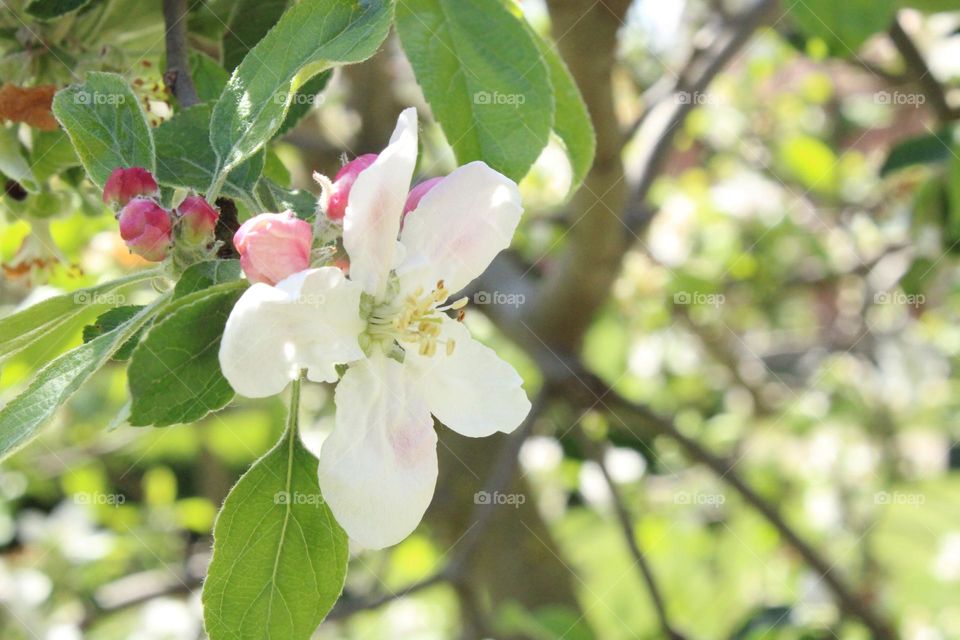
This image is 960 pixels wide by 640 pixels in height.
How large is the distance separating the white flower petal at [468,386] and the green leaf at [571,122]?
276mm

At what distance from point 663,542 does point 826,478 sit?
76 centimetres

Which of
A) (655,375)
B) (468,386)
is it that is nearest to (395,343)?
(468,386)

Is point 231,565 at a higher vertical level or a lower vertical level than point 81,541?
higher

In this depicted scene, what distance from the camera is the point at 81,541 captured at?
281 cm

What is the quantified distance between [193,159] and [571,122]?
0.42 metres

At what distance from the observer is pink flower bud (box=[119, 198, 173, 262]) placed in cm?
78

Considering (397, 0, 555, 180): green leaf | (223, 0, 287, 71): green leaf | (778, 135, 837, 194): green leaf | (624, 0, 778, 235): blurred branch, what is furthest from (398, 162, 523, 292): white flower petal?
(778, 135, 837, 194): green leaf

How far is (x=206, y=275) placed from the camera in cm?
77

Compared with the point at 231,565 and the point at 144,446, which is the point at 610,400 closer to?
the point at 231,565

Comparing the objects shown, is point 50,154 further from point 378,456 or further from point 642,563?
point 642,563

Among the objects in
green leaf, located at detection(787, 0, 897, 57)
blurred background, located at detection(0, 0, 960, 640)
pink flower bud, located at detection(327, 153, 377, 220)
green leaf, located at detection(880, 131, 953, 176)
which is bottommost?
blurred background, located at detection(0, 0, 960, 640)

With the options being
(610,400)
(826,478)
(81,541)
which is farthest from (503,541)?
(826,478)

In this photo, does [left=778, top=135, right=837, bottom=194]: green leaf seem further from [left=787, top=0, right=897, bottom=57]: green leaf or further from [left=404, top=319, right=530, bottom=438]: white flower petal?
[left=404, top=319, right=530, bottom=438]: white flower petal

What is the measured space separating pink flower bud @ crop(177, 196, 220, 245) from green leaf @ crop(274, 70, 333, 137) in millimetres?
334
